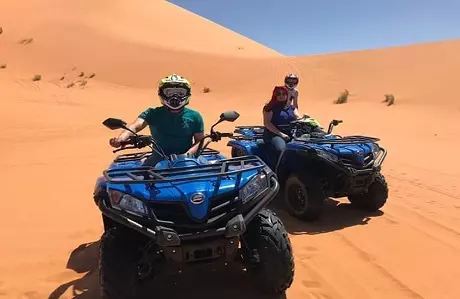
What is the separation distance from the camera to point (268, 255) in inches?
137

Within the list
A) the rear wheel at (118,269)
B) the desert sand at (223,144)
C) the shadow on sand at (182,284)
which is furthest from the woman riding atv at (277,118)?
the rear wheel at (118,269)

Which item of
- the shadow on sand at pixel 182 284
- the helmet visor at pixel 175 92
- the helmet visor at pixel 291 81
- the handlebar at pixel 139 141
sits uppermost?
the helmet visor at pixel 291 81

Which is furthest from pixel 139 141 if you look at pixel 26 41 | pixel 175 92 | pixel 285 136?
pixel 26 41

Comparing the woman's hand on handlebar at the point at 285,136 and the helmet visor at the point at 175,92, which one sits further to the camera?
the woman's hand on handlebar at the point at 285,136

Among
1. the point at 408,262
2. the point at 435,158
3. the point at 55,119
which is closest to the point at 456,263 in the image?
the point at 408,262

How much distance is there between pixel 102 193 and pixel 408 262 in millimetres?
2885

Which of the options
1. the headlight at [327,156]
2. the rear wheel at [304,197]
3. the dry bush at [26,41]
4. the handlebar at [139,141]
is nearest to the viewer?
the handlebar at [139,141]

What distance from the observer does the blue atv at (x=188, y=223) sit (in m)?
3.17

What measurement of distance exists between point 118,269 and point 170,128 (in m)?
1.59

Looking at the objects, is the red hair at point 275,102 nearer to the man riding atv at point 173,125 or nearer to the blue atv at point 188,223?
the man riding atv at point 173,125

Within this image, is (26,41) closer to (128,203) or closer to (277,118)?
(277,118)

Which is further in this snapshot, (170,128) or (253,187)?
(170,128)

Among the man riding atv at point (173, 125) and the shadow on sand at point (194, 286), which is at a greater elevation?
the man riding atv at point (173, 125)

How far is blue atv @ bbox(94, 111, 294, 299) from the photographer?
317 centimetres
